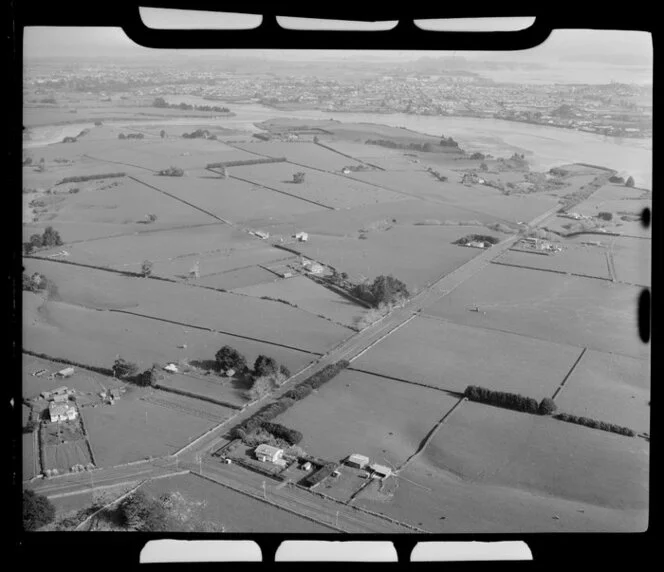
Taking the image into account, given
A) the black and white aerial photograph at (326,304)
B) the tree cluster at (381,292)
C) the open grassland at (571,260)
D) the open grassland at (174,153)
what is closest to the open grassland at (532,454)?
the black and white aerial photograph at (326,304)

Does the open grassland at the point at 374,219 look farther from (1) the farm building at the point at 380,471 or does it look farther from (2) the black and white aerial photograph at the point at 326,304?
(1) the farm building at the point at 380,471

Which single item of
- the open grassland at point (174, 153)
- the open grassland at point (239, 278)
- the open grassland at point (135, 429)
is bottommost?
the open grassland at point (135, 429)

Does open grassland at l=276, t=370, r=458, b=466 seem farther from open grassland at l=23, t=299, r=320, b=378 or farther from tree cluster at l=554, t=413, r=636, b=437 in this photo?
tree cluster at l=554, t=413, r=636, b=437

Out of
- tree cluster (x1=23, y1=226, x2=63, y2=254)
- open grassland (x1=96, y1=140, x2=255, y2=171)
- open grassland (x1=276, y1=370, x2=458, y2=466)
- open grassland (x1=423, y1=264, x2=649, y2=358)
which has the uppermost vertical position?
open grassland (x1=96, y1=140, x2=255, y2=171)

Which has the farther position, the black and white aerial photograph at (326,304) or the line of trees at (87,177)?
the line of trees at (87,177)

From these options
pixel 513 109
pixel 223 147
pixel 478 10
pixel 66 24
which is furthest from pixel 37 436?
pixel 223 147

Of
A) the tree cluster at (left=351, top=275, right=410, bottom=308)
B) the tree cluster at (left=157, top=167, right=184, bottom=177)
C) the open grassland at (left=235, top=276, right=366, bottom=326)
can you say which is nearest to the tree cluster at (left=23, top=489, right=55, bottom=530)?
the open grassland at (left=235, top=276, right=366, bottom=326)
